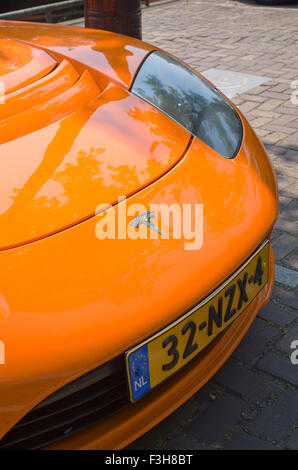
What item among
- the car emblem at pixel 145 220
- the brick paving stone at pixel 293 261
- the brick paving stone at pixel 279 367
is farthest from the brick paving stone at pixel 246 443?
the brick paving stone at pixel 293 261

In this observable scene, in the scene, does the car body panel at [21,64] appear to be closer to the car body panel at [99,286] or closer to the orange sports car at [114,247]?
the orange sports car at [114,247]

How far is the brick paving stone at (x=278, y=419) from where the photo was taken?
1838mm

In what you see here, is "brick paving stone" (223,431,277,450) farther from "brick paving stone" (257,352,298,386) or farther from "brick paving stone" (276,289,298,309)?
"brick paving stone" (276,289,298,309)

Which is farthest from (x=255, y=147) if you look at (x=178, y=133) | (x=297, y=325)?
(x=297, y=325)

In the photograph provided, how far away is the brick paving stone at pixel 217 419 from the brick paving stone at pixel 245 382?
0.17ft

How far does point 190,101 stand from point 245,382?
3.77ft

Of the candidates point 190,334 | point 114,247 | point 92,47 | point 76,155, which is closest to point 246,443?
point 190,334

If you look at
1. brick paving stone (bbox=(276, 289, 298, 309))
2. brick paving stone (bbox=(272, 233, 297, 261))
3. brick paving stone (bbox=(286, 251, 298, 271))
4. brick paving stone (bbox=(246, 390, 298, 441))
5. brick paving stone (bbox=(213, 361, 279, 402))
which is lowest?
brick paving stone (bbox=(213, 361, 279, 402))

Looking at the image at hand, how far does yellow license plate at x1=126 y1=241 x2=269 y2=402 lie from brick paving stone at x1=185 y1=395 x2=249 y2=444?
40 cm

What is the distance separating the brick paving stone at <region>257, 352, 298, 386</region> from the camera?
2.07 metres

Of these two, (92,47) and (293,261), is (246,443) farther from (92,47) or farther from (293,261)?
(92,47)

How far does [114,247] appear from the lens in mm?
1536

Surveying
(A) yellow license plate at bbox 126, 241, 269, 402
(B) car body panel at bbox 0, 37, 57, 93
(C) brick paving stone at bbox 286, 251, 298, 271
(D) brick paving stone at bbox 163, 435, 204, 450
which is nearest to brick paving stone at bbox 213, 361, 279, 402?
(D) brick paving stone at bbox 163, 435, 204, 450
